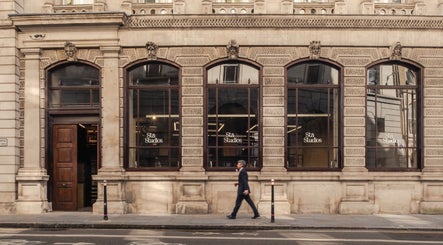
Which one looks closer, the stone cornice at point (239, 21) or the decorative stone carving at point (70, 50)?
the stone cornice at point (239, 21)

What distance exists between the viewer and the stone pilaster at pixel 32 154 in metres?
18.4

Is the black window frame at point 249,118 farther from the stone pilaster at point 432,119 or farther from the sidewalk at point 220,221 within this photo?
the stone pilaster at point 432,119

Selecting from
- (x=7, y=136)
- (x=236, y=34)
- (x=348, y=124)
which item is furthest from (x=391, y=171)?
(x=7, y=136)

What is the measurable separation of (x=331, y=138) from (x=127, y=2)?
819cm

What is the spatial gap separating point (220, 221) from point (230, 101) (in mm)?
4482

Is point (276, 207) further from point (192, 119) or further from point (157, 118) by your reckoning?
point (157, 118)

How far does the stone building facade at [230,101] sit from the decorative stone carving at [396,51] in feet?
0.16

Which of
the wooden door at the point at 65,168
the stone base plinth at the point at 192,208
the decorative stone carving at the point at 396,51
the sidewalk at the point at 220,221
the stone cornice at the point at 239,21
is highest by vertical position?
the stone cornice at the point at 239,21

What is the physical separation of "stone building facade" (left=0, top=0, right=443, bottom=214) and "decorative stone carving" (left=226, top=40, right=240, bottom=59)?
0.11 ft

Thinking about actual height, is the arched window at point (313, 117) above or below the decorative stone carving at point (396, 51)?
below

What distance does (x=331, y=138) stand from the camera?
18.9 metres

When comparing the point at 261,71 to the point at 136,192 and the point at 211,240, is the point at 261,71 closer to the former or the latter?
the point at 136,192

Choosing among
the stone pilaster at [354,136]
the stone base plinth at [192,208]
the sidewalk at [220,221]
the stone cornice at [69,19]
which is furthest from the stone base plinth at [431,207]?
the stone cornice at [69,19]

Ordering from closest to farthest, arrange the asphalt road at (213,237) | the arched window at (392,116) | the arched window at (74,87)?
the asphalt road at (213,237) → the arched window at (392,116) → the arched window at (74,87)
